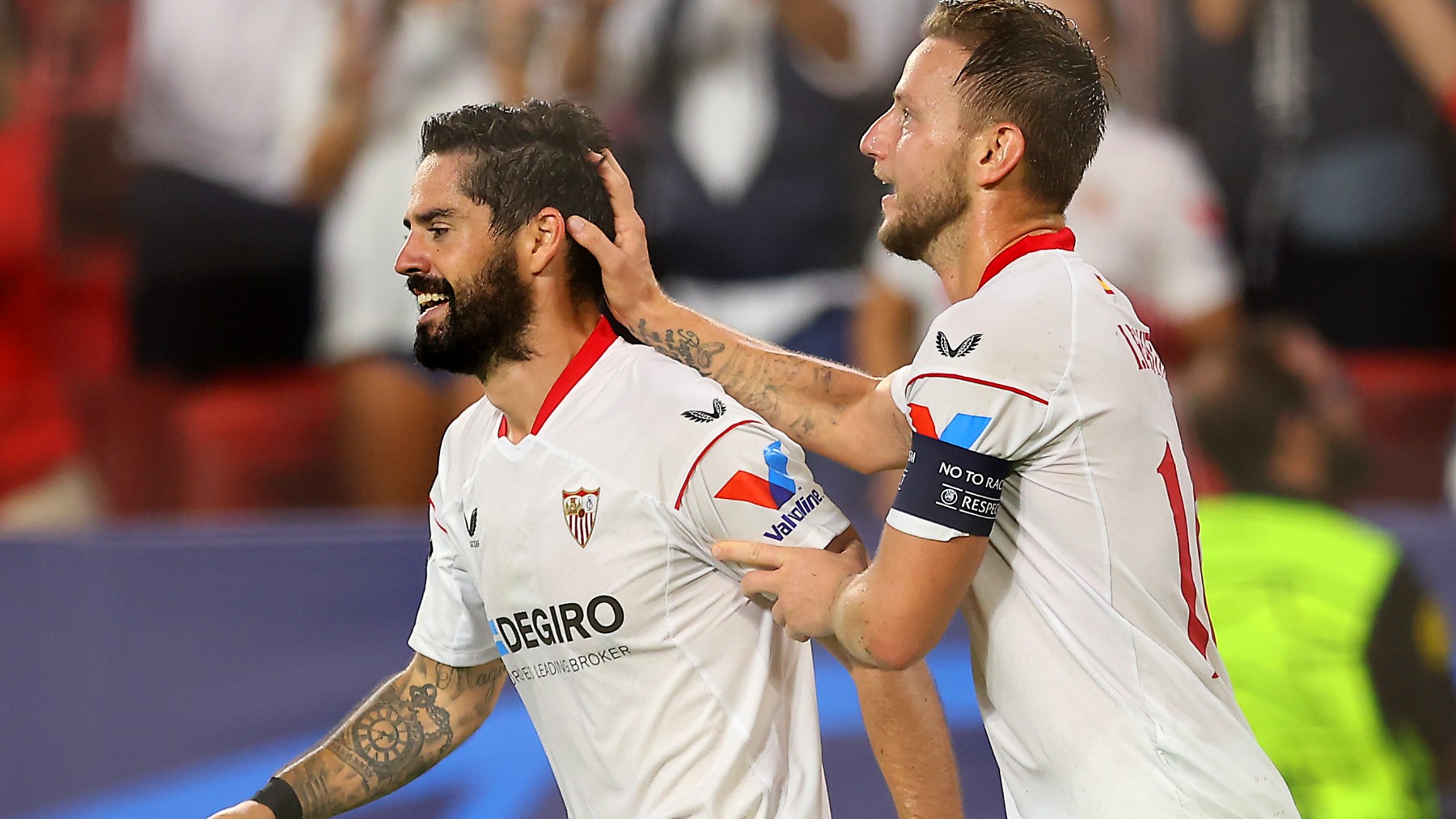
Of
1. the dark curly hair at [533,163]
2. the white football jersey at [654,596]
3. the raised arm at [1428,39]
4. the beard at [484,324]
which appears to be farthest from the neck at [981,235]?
the raised arm at [1428,39]

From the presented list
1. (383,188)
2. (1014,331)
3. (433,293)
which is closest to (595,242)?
(433,293)

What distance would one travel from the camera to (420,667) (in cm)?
306

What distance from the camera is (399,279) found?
612cm

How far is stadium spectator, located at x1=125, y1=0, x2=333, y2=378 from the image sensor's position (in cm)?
634

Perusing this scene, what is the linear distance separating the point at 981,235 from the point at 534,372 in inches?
33.9

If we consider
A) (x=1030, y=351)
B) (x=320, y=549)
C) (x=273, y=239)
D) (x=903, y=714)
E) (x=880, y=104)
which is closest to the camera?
(x=1030, y=351)

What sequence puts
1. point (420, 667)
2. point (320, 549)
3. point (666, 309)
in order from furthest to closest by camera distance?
point (320, 549)
point (420, 667)
point (666, 309)

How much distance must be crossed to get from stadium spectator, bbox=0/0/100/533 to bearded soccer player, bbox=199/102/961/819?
12.4ft

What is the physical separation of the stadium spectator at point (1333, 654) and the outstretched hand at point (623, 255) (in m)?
2.16

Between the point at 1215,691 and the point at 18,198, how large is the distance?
5.70 meters

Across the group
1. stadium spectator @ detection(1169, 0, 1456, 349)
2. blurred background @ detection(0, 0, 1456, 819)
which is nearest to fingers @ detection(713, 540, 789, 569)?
blurred background @ detection(0, 0, 1456, 819)

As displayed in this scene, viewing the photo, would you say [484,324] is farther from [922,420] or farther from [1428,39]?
[1428,39]

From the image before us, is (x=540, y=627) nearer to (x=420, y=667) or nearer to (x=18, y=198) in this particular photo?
(x=420, y=667)

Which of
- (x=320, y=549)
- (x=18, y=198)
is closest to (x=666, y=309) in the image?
(x=320, y=549)
